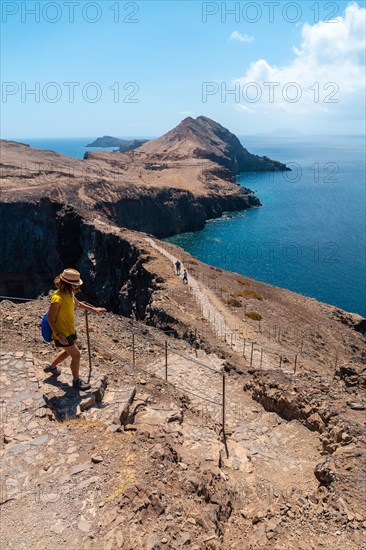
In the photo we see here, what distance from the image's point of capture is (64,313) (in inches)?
422

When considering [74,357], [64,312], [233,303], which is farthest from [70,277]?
[233,303]

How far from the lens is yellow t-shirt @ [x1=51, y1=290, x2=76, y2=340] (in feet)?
34.9

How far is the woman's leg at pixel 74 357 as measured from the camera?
35.9 ft

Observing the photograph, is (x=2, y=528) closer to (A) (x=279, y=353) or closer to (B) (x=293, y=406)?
(B) (x=293, y=406)

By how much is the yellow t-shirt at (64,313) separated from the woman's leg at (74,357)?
1.33 ft

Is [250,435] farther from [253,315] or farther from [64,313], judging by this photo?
[253,315]

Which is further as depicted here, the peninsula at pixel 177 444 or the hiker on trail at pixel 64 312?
the hiker on trail at pixel 64 312

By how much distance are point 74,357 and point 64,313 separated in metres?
1.23

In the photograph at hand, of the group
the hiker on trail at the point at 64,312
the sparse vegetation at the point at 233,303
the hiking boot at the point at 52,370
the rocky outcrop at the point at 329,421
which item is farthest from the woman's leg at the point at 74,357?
the sparse vegetation at the point at 233,303

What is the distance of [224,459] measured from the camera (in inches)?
452

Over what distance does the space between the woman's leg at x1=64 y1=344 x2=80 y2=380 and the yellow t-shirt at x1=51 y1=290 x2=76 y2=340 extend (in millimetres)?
404

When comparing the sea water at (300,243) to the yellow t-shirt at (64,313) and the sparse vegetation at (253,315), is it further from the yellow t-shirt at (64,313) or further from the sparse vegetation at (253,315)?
the yellow t-shirt at (64,313)

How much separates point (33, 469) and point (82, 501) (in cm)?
139

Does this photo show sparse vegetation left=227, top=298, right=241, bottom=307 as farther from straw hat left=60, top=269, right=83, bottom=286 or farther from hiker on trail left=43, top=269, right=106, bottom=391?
straw hat left=60, top=269, right=83, bottom=286
